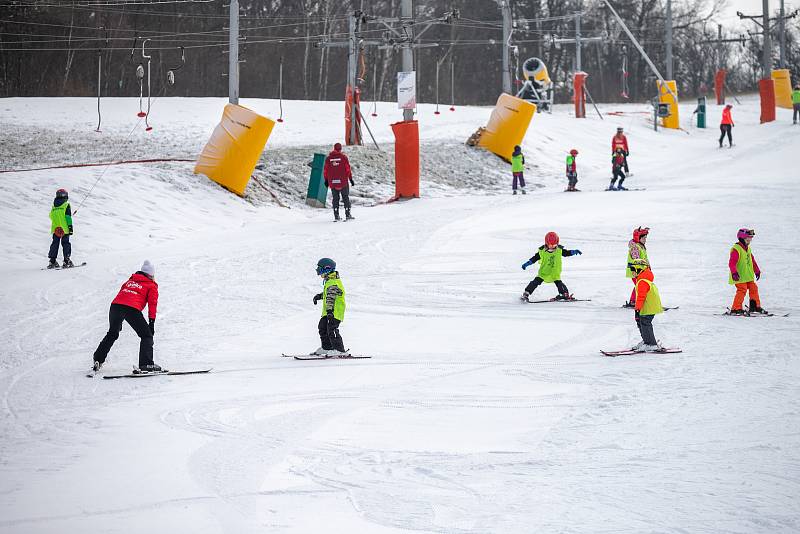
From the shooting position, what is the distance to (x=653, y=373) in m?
9.80

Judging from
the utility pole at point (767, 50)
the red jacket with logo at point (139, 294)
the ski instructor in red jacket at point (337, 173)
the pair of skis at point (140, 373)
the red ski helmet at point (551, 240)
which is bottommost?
the pair of skis at point (140, 373)

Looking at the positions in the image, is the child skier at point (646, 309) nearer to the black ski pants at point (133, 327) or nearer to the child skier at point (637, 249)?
the child skier at point (637, 249)

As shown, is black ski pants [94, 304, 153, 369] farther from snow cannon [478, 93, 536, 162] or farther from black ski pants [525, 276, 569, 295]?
snow cannon [478, 93, 536, 162]

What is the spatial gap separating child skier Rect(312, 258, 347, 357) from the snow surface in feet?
1.14

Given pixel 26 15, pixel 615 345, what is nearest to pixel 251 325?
pixel 615 345

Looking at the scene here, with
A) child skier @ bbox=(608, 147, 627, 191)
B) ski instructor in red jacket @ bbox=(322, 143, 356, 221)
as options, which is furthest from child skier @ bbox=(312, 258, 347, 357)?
child skier @ bbox=(608, 147, 627, 191)

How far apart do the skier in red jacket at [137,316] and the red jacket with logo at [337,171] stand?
424 inches

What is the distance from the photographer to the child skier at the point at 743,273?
12.7 metres

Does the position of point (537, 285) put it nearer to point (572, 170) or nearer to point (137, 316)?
point (137, 316)

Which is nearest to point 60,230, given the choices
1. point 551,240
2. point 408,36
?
point 551,240

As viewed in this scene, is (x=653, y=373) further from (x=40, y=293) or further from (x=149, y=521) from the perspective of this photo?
(x=40, y=293)

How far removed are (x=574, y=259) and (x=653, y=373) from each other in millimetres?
7478

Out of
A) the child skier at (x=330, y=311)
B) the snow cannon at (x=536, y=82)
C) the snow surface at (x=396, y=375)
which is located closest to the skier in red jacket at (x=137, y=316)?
the snow surface at (x=396, y=375)

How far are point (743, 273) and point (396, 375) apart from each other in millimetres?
5292
